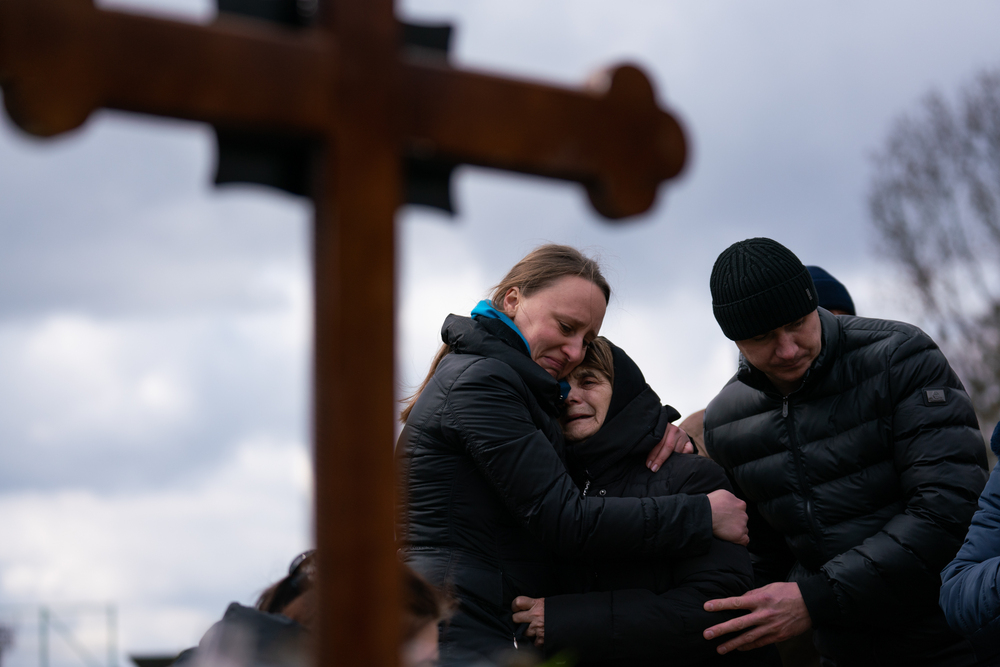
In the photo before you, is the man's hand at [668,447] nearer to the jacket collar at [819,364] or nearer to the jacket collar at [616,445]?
the jacket collar at [616,445]

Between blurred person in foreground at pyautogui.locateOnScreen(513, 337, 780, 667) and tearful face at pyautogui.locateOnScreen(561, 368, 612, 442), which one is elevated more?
tearful face at pyautogui.locateOnScreen(561, 368, 612, 442)

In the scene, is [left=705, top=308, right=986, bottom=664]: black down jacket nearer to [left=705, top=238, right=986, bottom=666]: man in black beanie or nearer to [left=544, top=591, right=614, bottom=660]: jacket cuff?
[left=705, top=238, right=986, bottom=666]: man in black beanie

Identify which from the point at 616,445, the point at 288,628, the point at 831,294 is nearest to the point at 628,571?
the point at 616,445

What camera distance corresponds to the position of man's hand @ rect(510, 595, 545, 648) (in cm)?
243

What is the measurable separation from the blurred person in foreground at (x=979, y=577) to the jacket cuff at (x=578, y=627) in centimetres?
84

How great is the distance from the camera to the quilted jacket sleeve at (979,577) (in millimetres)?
2277

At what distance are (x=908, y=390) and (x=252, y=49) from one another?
88.8 inches

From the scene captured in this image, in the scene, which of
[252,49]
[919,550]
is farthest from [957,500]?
[252,49]

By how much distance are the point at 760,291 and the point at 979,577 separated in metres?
0.94

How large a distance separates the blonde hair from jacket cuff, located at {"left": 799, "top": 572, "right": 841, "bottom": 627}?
1029 millimetres

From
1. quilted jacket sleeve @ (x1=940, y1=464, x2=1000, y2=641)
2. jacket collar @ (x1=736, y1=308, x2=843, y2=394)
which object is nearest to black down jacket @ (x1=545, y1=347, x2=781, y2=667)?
jacket collar @ (x1=736, y1=308, x2=843, y2=394)

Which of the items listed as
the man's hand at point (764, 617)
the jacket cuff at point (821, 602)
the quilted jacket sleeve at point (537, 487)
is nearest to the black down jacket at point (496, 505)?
the quilted jacket sleeve at point (537, 487)

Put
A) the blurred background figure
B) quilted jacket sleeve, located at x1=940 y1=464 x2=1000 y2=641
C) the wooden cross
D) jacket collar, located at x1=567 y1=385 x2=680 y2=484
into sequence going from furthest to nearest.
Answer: the blurred background figure → jacket collar, located at x1=567 y1=385 x2=680 y2=484 → quilted jacket sleeve, located at x1=940 y1=464 x2=1000 y2=641 → the wooden cross

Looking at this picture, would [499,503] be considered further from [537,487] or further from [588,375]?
[588,375]
